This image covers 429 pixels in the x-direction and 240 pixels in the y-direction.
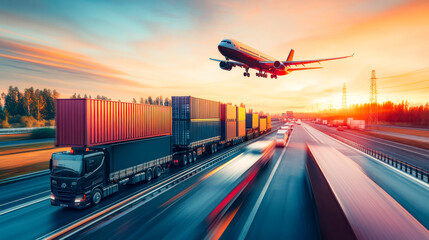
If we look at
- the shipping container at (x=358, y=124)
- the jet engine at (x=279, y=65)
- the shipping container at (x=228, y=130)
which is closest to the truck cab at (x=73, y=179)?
the shipping container at (x=228, y=130)

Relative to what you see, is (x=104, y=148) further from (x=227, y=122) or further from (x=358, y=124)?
(x=358, y=124)

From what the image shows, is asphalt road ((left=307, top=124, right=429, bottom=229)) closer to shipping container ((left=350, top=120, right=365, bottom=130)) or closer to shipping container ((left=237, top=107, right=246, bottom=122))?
shipping container ((left=237, top=107, right=246, bottom=122))

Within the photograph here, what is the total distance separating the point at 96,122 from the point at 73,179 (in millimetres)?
3154

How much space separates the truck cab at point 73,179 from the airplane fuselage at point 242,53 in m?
17.9

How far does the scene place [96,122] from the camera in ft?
36.0

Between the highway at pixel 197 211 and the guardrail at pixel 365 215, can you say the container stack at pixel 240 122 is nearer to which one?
the highway at pixel 197 211

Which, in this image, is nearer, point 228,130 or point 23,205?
point 23,205

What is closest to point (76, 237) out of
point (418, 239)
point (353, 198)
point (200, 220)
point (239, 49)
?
point (200, 220)

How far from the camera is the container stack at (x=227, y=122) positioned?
29.6 meters

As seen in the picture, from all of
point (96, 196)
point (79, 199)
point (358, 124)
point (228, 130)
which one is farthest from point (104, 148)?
point (358, 124)

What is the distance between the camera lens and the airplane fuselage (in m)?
22.6

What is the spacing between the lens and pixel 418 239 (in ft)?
11.1

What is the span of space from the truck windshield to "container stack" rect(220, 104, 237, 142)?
21183mm

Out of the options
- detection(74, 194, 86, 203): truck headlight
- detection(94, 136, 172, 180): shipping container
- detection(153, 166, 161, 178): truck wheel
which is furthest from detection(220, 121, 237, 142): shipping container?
detection(74, 194, 86, 203): truck headlight
